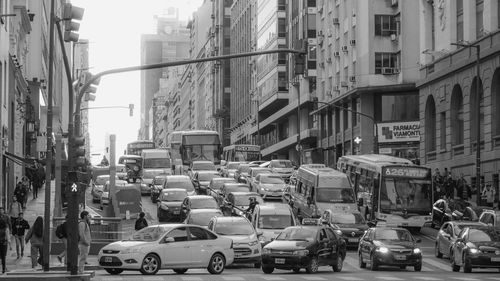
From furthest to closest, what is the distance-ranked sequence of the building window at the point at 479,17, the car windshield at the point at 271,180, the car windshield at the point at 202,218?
the car windshield at the point at 271,180
the building window at the point at 479,17
the car windshield at the point at 202,218

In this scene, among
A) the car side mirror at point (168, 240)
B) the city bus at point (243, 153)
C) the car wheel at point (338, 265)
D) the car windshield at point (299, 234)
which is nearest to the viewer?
the car side mirror at point (168, 240)

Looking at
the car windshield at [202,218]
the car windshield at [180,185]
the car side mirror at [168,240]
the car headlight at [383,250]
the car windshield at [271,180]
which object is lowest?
the car headlight at [383,250]

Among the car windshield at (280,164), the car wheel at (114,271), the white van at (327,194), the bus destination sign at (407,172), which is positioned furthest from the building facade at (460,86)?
the car wheel at (114,271)

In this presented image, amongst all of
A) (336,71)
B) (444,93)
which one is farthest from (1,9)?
(336,71)

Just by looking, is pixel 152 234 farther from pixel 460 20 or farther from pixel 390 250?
pixel 460 20

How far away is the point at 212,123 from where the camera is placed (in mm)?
183750

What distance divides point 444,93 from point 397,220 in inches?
806

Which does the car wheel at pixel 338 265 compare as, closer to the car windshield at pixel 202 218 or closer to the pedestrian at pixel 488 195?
the car windshield at pixel 202 218

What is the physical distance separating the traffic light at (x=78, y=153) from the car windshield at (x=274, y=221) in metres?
13.1

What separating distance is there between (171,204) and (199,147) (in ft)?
95.4

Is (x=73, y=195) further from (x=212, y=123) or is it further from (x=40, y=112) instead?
(x=212, y=123)

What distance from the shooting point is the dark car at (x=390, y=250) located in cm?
3316

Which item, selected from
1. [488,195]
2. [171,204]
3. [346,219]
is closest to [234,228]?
[346,219]

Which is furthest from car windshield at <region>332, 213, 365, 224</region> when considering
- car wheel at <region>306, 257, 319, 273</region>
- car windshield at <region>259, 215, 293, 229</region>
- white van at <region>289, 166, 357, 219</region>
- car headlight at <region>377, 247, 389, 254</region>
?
car wheel at <region>306, 257, 319, 273</region>
